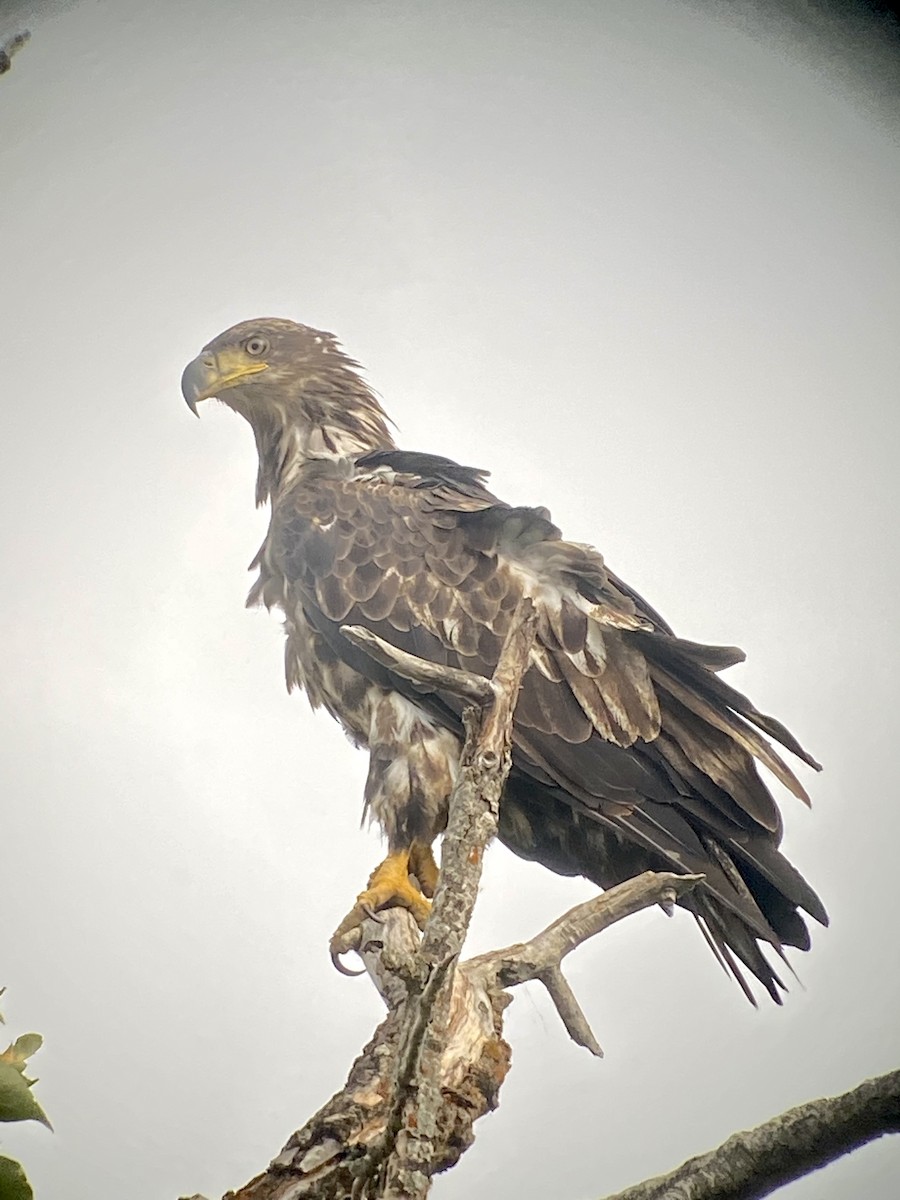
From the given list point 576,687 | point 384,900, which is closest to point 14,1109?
point 384,900

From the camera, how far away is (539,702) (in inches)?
100

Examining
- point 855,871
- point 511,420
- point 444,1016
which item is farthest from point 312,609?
point 855,871

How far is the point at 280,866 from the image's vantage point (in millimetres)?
3113

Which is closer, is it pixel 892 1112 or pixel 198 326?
pixel 892 1112

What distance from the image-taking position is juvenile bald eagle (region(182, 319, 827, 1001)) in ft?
8.00

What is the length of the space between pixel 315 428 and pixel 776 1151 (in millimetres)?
2417

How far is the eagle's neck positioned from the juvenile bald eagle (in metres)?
0.31

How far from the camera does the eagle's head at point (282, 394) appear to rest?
3.32 metres

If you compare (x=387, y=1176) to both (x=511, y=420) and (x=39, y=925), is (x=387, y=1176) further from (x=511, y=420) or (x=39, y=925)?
(x=511, y=420)

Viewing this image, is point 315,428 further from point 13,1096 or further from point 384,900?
point 13,1096

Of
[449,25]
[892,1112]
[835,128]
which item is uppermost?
[449,25]

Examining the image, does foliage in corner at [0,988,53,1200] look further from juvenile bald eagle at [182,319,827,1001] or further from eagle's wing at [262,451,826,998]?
eagle's wing at [262,451,826,998]

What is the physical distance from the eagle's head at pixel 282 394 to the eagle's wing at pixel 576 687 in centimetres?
45

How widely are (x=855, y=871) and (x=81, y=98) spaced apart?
3.39 m
